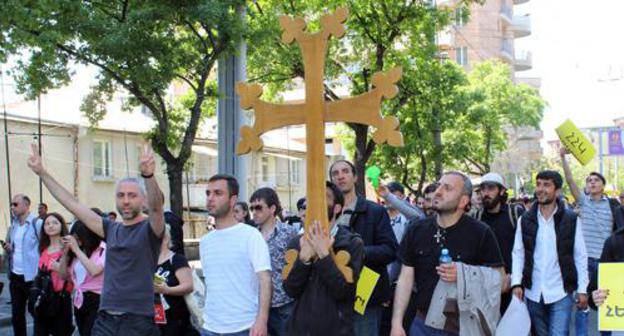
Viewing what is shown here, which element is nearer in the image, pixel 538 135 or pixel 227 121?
pixel 227 121

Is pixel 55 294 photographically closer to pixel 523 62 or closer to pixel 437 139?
pixel 437 139

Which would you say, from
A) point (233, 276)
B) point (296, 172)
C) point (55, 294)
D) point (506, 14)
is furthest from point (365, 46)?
point (506, 14)

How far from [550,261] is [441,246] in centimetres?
187

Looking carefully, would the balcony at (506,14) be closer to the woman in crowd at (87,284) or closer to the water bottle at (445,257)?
the woman in crowd at (87,284)

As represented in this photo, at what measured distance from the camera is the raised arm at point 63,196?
5.28 meters

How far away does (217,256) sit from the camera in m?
5.32

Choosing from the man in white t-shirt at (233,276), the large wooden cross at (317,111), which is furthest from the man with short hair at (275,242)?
the large wooden cross at (317,111)

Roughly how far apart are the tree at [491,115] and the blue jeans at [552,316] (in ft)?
87.5

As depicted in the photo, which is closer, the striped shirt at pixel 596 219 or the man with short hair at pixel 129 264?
the man with short hair at pixel 129 264

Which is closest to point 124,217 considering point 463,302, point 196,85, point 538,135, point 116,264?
point 116,264

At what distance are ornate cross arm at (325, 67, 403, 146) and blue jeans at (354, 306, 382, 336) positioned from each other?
1.66m

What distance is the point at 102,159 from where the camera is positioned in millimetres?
31984

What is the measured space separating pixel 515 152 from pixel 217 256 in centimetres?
5410

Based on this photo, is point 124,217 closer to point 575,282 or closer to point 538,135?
point 575,282
